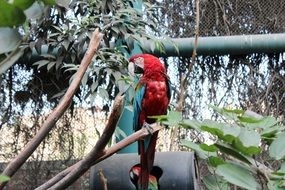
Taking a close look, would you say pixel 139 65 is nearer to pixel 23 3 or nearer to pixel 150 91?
pixel 150 91

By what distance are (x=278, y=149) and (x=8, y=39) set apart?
0.37 m

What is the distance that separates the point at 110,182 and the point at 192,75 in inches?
36.7

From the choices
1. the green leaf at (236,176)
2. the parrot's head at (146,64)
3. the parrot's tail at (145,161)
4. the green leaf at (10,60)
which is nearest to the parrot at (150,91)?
the parrot's head at (146,64)

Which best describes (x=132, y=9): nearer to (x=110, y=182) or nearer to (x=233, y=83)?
(x=233, y=83)

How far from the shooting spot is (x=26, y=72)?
2.27m

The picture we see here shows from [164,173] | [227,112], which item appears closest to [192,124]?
[227,112]

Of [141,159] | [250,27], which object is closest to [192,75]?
[250,27]

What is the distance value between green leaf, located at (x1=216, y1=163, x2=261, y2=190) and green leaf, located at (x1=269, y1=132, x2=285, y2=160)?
0.13 feet

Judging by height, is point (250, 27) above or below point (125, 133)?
above

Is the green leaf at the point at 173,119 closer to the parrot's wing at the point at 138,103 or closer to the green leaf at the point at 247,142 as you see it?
the green leaf at the point at 247,142

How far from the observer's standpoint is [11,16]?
1.12 feet

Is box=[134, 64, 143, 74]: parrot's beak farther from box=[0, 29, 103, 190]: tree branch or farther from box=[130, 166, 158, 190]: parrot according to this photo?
box=[0, 29, 103, 190]: tree branch

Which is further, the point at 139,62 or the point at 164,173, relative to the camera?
the point at 139,62

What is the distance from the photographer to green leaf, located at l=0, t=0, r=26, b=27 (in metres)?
0.33
